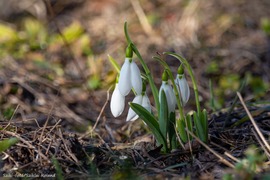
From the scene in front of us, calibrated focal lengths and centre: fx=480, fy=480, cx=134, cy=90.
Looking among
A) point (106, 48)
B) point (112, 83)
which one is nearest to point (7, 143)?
point (112, 83)

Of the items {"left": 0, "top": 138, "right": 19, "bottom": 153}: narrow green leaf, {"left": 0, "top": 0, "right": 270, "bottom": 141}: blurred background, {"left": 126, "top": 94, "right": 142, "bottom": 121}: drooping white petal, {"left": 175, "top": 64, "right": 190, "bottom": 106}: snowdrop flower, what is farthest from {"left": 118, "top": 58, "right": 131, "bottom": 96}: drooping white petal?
{"left": 0, "top": 0, "right": 270, "bottom": 141}: blurred background

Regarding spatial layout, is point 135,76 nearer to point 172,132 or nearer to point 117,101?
point 117,101

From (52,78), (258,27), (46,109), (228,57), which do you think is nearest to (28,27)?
(52,78)

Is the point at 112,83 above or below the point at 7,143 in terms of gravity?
below

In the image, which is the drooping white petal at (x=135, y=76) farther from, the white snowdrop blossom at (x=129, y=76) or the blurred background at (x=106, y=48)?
the blurred background at (x=106, y=48)

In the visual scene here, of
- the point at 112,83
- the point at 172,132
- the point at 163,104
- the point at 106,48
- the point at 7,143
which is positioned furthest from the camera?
the point at 106,48

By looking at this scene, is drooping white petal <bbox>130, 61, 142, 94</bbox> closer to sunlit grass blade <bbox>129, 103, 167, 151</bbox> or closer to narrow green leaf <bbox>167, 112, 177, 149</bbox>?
sunlit grass blade <bbox>129, 103, 167, 151</bbox>
